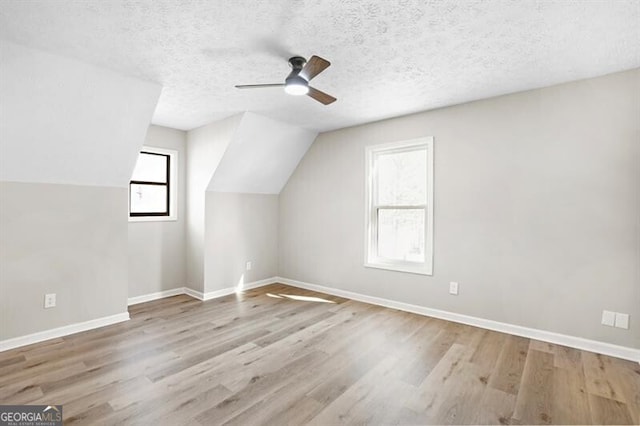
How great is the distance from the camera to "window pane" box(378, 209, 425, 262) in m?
4.10

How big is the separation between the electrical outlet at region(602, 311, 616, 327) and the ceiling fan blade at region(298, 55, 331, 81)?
3293 mm

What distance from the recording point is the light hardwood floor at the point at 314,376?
6.61 feet

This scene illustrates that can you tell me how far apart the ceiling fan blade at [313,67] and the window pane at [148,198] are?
3187 mm

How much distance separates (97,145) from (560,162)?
466 centimetres

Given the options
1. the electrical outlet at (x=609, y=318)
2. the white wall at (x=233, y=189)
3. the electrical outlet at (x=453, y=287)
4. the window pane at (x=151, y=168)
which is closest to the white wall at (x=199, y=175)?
the white wall at (x=233, y=189)

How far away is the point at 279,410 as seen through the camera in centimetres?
203

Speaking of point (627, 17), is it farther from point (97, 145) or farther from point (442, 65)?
point (97, 145)

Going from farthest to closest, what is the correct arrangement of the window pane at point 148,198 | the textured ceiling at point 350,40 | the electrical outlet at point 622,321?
the window pane at point 148,198
the electrical outlet at point 622,321
the textured ceiling at point 350,40

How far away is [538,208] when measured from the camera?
317cm

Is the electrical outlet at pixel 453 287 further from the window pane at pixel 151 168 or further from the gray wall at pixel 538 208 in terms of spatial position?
the window pane at pixel 151 168

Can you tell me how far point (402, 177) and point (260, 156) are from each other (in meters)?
2.11

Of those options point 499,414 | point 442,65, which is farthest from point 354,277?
point 442,65

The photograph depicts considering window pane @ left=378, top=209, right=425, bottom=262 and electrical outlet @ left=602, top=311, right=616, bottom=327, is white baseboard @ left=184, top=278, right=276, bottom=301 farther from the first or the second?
electrical outlet @ left=602, top=311, right=616, bottom=327

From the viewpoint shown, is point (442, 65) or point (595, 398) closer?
point (595, 398)
